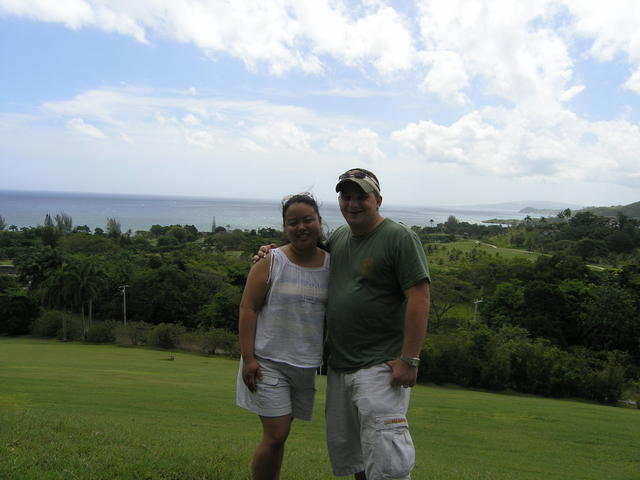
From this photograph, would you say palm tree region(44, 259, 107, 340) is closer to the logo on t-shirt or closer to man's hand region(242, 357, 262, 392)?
man's hand region(242, 357, 262, 392)

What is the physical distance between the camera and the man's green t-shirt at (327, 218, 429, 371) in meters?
3.19

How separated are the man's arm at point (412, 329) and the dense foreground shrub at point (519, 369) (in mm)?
23445

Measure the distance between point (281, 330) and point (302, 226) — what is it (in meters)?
0.72

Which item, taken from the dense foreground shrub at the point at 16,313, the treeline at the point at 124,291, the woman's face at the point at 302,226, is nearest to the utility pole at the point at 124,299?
the treeline at the point at 124,291

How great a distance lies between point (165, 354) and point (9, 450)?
26.2m

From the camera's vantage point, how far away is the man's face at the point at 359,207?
10.9 ft

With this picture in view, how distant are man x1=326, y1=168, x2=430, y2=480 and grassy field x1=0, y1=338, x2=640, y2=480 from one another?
5.73ft

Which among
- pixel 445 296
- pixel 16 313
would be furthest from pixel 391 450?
pixel 16 313

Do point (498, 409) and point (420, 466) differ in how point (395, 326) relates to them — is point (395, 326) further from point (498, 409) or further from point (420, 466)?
point (498, 409)

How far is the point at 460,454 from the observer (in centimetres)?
986

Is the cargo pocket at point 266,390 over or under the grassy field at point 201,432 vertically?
over

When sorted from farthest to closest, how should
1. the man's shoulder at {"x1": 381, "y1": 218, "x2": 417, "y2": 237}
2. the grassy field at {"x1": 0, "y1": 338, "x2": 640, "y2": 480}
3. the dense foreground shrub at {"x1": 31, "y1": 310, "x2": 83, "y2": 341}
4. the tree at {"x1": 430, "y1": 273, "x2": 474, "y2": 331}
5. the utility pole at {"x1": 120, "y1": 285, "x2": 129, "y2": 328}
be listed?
the utility pole at {"x1": 120, "y1": 285, "x2": 129, "y2": 328} → the tree at {"x1": 430, "y1": 273, "x2": 474, "y2": 331} → the dense foreground shrub at {"x1": 31, "y1": 310, "x2": 83, "y2": 341} → the grassy field at {"x1": 0, "y1": 338, "x2": 640, "y2": 480} → the man's shoulder at {"x1": 381, "y1": 218, "x2": 417, "y2": 237}

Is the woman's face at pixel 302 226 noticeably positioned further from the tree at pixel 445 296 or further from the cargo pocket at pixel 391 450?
the tree at pixel 445 296

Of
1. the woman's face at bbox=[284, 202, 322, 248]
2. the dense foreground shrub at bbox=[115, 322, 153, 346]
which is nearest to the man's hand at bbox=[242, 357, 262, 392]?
the woman's face at bbox=[284, 202, 322, 248]
